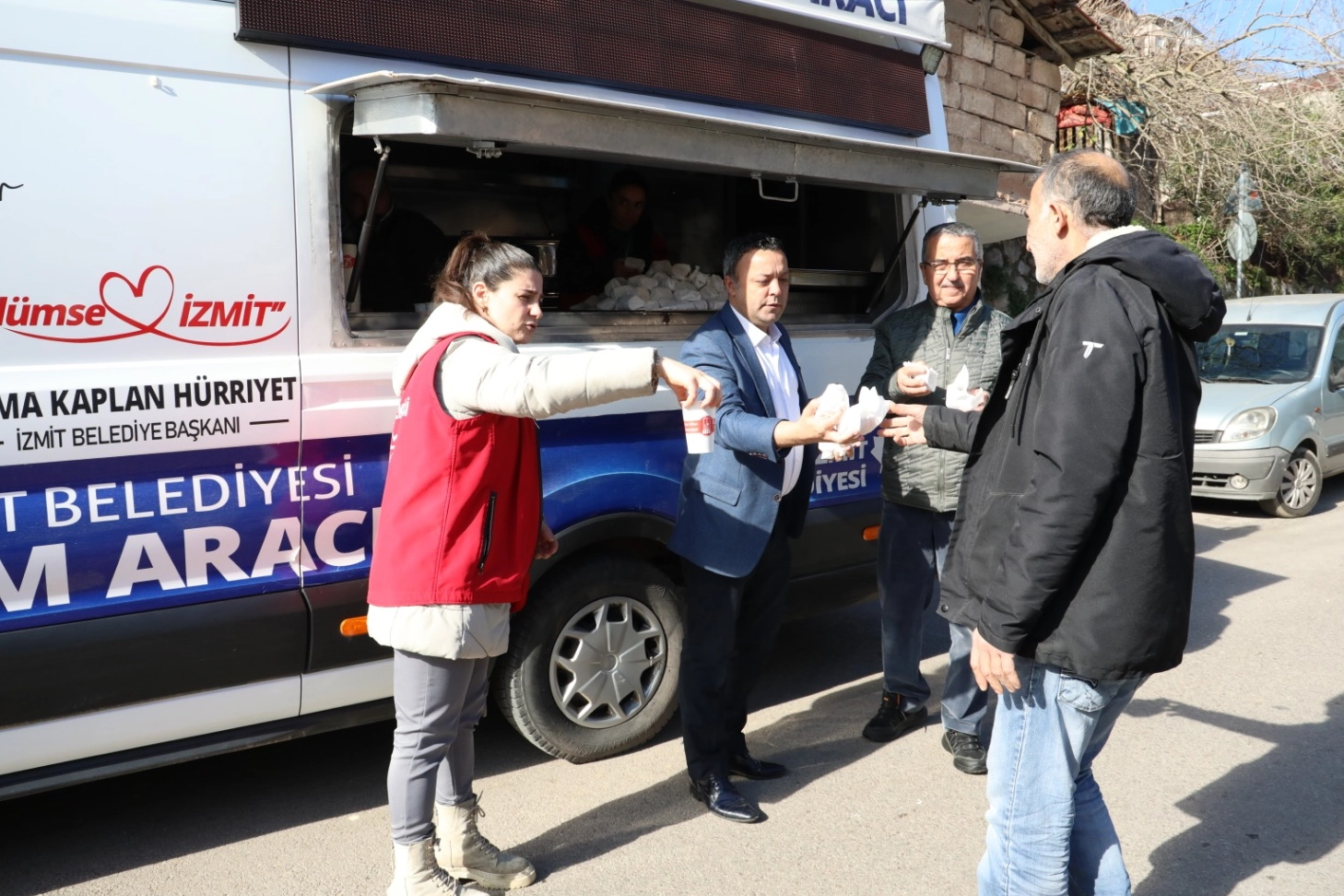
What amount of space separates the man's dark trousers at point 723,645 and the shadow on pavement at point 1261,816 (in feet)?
4.27

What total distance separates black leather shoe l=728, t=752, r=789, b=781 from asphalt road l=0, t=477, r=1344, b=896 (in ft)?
0.13

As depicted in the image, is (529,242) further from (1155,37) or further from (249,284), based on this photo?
(1155,37)

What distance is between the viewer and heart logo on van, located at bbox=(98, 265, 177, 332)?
9.33 ft

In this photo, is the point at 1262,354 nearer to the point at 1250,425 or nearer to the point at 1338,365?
the point at 1338,365

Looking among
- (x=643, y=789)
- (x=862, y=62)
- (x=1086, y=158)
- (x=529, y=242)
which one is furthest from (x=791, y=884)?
(x=862, y=62)

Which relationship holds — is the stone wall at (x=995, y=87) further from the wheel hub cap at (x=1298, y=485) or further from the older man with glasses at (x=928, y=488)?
the older man with glasses at (x=928, y=488)

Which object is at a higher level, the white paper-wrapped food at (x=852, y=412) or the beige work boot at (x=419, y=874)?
the white paper-wrapped food at (x=852, y=412)

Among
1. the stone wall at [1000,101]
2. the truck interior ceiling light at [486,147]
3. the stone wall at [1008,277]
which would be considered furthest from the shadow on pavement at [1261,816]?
the stone wall at [1008,277]

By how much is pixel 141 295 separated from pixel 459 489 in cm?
97

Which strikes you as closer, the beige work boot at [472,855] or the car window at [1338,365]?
the beige work boot at [472,855]

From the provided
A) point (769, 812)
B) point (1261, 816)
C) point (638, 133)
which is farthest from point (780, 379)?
point (1261, 816)

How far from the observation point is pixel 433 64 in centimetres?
335

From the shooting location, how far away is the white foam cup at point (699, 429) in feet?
8.93

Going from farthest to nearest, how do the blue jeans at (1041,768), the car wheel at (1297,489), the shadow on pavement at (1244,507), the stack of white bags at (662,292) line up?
the shadow on pavement at (1244,507) < the car wheel at (1297,489) < the stack of white bags at (662,292) < the blue jeans at (1041,768)
